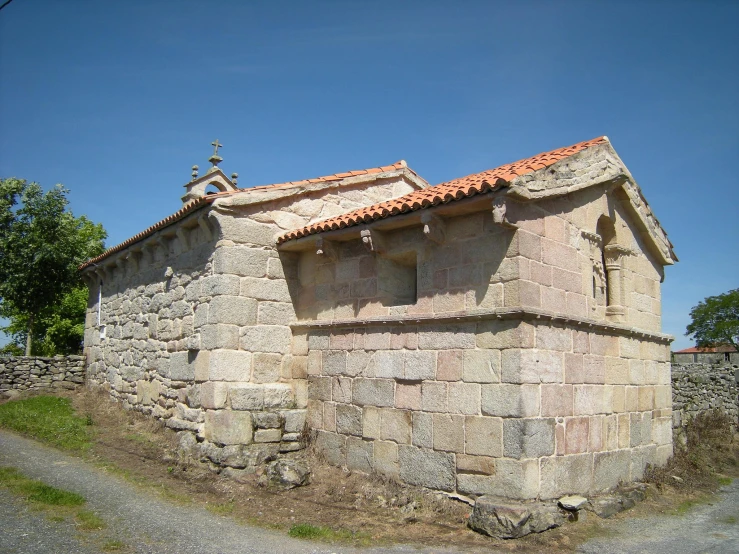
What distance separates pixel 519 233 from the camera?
7258 mm

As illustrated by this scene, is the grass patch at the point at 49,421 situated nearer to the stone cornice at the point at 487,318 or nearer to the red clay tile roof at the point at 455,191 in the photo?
the stone cornice at the point at 487,318

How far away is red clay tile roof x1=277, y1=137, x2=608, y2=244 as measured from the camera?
7.19m

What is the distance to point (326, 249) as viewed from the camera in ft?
30.2

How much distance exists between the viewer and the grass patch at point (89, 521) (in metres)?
6.24

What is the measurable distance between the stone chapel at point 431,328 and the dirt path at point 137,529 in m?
1.46

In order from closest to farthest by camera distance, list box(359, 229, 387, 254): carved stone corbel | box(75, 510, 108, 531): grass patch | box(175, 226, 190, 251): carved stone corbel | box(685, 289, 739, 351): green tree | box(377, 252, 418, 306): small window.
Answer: box(75, 510, 108, 531): grass patch < box(359, 229, 387, 254): carved stone corbel < box(377, 252, 418, 306): small window < box(175, 226, 190, 251): carved stone corbel < box(685, 289, 739, 351): green tree

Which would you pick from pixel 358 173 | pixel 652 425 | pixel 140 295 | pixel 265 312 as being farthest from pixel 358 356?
pixel 140 295

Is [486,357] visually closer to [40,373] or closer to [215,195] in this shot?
[215,195]

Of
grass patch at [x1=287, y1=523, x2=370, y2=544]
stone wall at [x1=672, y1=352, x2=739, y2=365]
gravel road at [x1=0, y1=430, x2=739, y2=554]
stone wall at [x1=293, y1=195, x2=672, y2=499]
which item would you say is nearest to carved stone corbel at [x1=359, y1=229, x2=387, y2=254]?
stone wall at [x1=293, y1=195, x2=672, y2=499]

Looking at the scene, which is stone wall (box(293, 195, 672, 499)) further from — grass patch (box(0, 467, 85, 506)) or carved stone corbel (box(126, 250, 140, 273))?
carved stone corbel (box(126, 250, 140, 273))

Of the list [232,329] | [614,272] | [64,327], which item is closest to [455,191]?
[614,272]

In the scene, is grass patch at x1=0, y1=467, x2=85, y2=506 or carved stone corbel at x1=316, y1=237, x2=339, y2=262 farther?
carved stone corbel at x1=316, y1=237, x2=339, y2=262

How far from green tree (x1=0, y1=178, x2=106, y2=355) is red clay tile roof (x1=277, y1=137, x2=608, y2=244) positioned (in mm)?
13210

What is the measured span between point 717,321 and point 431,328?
4727cm
